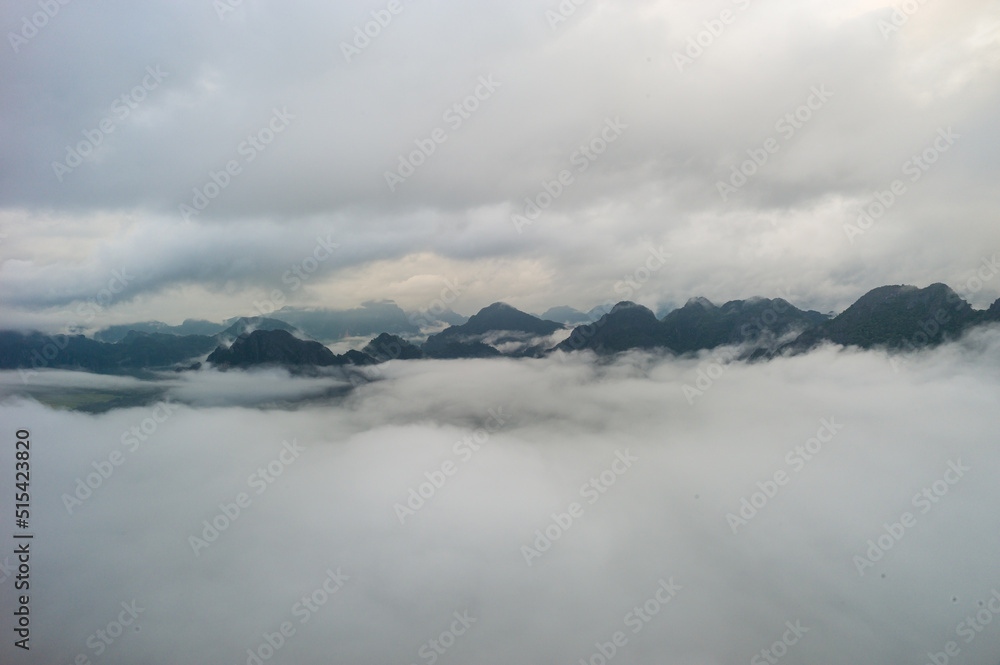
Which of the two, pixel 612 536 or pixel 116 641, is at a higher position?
pixel 116 641

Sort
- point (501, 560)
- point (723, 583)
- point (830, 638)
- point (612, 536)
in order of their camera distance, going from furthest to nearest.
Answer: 1. point (612, 536)
2. point (501, 560)
3. point (723, 583)
4. point (830, 638)

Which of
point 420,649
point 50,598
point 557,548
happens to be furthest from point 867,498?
point 50,598

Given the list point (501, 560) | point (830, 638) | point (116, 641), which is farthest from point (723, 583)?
point (116, 641)

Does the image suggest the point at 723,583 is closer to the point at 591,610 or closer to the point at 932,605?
the point at 591,610

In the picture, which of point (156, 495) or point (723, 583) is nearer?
point (723, 583)

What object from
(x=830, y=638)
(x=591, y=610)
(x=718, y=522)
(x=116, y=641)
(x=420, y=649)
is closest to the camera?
(x=116, y=641)

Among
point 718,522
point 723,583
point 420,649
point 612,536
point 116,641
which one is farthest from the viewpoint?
point 718,522

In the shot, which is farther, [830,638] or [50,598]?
[830,638]

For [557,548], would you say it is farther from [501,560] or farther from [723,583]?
[723,583]

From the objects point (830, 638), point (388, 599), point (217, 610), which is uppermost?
point (217, 610)
